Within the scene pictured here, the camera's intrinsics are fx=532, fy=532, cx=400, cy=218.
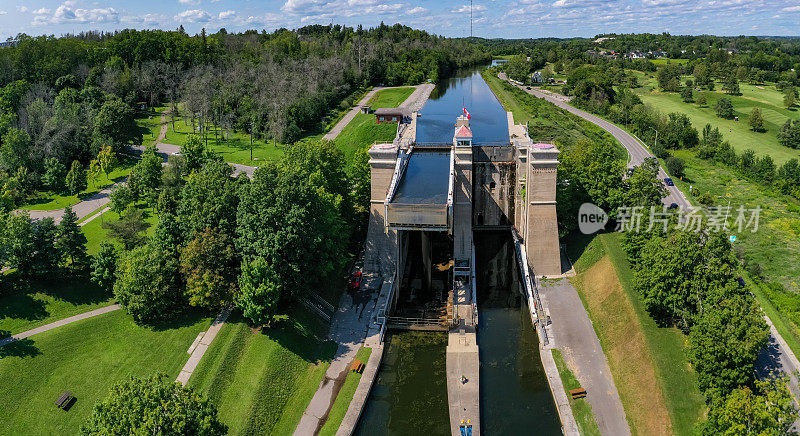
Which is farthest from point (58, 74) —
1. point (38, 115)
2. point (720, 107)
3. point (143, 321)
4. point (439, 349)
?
point (720, 107)

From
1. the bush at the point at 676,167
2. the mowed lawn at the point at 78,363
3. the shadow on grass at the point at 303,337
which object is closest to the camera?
the mowed lawn at the point at 78,363

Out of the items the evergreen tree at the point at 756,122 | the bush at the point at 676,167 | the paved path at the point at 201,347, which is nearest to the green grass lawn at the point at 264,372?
the paved path at the point at 201,347

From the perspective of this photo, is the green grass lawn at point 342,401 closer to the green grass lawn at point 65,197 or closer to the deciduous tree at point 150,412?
the deciduous tree at point 150,412

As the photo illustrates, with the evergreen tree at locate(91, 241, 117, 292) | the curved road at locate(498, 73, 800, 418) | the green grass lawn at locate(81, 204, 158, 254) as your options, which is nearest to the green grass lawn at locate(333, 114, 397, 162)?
the green grass lawn at locate(81, 204, 158, 254)

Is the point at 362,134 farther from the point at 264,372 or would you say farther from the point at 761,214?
the point at 264,372

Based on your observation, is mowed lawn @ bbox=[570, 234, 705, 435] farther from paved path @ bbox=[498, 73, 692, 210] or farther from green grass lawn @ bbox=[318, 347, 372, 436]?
green grass lawn @ bbox=[318, 347, 372, 436]
